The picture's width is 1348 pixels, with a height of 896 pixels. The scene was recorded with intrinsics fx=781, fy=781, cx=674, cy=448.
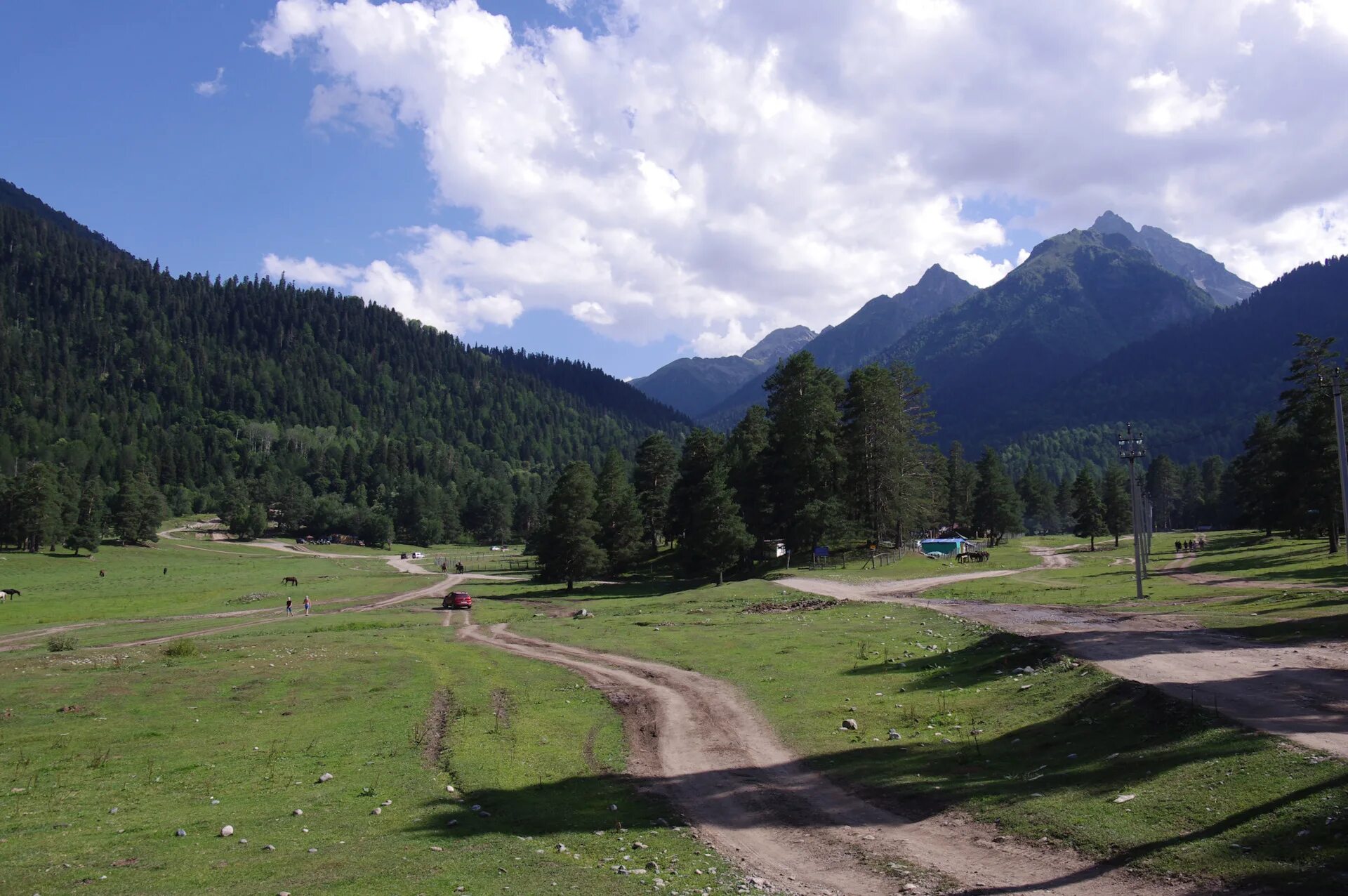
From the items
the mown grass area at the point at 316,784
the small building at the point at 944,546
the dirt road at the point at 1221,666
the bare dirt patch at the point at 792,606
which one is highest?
the dirt road at the point at 1221,666

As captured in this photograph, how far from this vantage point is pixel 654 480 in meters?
111

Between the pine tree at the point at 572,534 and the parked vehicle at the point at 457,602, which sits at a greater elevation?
the pine tree at the point at 572,534

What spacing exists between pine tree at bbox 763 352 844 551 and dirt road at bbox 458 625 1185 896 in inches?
2044

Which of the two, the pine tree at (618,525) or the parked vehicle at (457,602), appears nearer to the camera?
the parked vehicle at (457,602)

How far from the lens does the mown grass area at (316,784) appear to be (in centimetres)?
1202

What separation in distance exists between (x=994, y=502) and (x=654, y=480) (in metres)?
57.7

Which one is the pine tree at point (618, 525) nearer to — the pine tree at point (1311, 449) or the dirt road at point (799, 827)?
the pine tree at point (1311, 449)

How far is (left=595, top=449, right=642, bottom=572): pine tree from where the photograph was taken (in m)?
91.1

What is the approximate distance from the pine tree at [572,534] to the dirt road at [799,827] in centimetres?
5844

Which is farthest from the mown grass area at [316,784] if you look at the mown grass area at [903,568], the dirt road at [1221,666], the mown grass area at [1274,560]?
the mown grass area at [1274,560]

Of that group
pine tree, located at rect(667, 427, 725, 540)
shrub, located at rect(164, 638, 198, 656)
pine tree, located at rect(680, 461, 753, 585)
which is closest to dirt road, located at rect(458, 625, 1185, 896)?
shrub, located at rect(164, 638, 198, 656)

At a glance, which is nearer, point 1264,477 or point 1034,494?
point 1264,477

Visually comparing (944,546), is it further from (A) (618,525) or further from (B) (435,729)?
(B) (435,729)

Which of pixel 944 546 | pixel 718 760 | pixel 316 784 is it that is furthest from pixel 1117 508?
pixel 316 784
